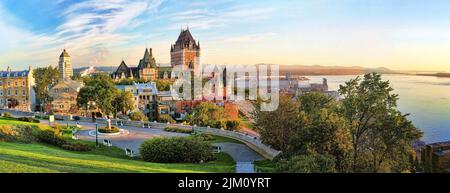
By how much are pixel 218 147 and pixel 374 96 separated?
4323 mm

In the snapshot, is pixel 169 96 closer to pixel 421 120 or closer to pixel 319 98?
pixel 319 98

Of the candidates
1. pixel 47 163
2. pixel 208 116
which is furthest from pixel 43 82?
pixel 208 116

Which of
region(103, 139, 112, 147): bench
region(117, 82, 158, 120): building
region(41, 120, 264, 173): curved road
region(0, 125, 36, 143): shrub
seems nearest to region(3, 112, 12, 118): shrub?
region(41, 120, 264, 173): curved road

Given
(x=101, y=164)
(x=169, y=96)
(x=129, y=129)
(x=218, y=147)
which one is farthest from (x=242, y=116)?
(x=101, y=164)

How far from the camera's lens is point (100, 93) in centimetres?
1270

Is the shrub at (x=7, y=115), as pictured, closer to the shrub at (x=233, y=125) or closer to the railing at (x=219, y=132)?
the railing at (x=219, y=132)

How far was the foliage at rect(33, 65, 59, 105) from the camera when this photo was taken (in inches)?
413

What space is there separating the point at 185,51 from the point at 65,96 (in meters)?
5.26

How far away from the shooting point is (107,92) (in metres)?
12.9

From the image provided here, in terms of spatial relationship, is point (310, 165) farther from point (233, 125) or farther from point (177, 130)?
point (233, 125)

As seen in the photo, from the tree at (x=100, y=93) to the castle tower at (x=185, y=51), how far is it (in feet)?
7.97

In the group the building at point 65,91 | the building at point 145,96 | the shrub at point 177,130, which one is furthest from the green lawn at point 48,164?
the building at point 145,96

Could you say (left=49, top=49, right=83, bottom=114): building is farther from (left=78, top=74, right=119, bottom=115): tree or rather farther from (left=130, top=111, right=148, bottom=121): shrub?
(left=130, top=111, right=148, bottom=121): shrub

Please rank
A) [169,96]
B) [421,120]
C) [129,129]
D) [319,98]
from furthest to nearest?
[169,96]
[129,129]
[319,98]
[421,120]
